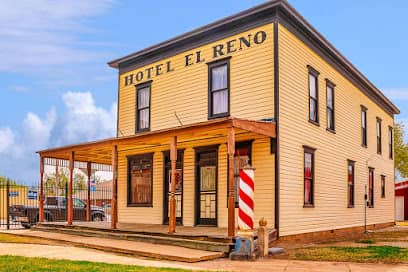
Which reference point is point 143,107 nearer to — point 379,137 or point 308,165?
→ point 308,165

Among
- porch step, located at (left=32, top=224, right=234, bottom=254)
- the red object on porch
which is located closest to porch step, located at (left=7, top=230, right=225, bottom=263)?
porch step, located at (left=32, top=224, right=234, bottom=254)

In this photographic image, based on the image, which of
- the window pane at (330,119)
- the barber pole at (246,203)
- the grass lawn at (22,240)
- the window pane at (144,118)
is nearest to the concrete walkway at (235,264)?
the barber pole at (246,203)

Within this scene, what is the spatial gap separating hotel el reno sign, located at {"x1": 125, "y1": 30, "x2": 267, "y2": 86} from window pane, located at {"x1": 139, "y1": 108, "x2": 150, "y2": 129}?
1240mm

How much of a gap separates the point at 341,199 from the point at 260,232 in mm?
8341

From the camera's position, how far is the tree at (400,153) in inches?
1984

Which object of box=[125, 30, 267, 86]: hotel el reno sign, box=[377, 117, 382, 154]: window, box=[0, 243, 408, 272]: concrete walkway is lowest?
box=[0, 243, 408, 272]: concrete walkway

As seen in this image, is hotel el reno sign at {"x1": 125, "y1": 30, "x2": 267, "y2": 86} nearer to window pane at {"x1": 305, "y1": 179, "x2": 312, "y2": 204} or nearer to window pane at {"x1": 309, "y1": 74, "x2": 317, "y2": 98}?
window pane at {"x1": 309, "y1": 74, "x2": 317, "y2": 98}

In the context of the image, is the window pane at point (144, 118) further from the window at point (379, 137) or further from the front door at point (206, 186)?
the window at point (379, 137)

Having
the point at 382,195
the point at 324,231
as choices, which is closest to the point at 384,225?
the point at 382,195

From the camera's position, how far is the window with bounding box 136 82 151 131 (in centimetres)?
1881

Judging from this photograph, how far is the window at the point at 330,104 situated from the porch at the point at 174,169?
4.82 meters

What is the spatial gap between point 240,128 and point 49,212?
44.3ft

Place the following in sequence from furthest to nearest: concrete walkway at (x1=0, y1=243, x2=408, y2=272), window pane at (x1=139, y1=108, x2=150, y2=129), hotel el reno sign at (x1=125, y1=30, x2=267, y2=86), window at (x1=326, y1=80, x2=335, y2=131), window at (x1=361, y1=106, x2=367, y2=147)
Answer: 1. window at (x1=361, y1=106, x2=367, y2=147)
2. window pane at (x1=139, y1=108, x2=150, y2=129)
3. window at (x1=326, y1=80, x2=335, y2=131)
4. hotel el reno sign at (x1=125, y1=30, x2=267, y2=86)
5. concrete walkway at (x1=0, y1=243, x2=408, y2=272)

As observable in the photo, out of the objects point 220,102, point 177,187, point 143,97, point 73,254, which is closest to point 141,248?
point 73,254
